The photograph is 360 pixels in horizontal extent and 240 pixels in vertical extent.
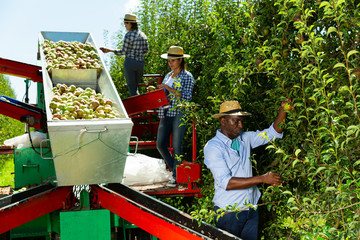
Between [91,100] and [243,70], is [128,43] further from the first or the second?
[243,70]

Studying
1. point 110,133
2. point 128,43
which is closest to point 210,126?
point 110,133

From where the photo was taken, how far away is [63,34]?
9977 millimetres

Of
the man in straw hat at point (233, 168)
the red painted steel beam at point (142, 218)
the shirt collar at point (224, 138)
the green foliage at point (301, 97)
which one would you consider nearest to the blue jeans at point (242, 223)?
the man in straw hat at point (233, 168)

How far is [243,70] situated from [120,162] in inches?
78.0

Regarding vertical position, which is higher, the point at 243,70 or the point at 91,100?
the point at 243,70

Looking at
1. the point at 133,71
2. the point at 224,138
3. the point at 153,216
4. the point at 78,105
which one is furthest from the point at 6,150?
the point at 224,138

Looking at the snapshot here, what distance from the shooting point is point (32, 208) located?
17.0 ft

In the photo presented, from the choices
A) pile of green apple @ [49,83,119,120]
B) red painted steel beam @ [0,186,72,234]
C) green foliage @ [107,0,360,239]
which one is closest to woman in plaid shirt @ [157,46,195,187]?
green foliage @ [107,0,360,239]

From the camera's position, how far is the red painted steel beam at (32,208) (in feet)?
16.0

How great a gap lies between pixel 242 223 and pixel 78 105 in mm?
2556

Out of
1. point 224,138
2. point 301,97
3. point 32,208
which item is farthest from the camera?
point 32,208

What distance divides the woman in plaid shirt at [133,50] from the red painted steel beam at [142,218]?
3799 mm

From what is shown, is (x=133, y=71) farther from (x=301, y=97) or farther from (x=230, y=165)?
(x=301, y=97)

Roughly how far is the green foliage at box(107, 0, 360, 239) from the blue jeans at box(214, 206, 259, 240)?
158mm
